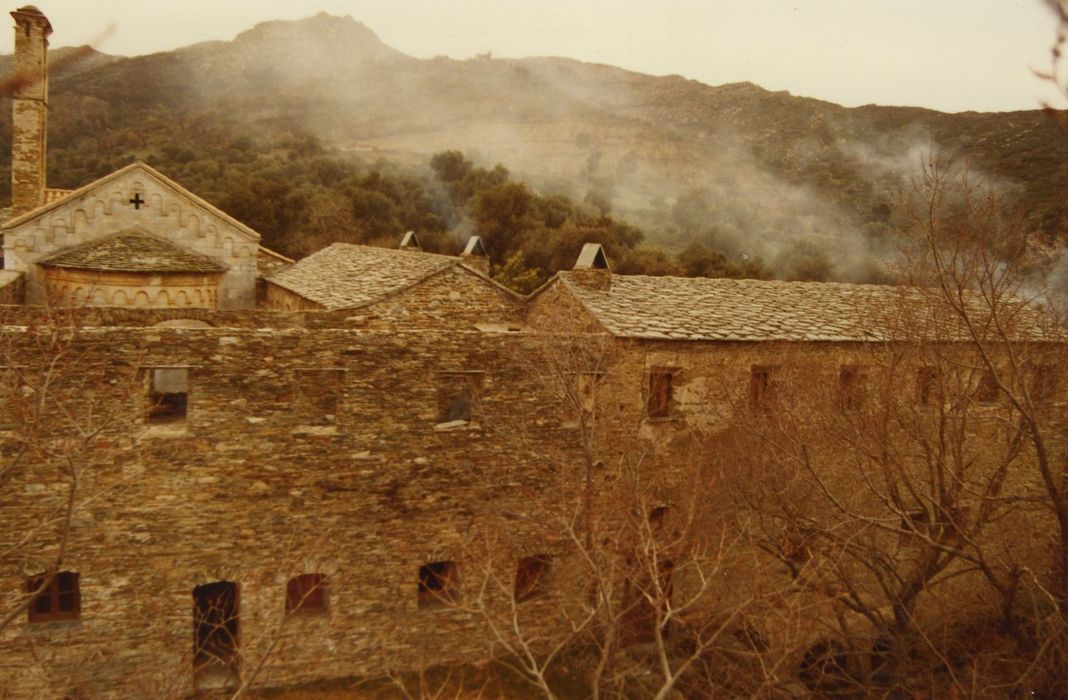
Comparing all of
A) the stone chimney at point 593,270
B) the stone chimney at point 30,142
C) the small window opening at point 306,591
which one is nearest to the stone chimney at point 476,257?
the stone chimney at point 593,270

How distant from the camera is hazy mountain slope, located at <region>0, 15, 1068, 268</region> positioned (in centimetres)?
5025

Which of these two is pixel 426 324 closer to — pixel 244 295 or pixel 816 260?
pixel 244 295

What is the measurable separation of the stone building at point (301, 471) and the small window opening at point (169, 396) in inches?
6.4

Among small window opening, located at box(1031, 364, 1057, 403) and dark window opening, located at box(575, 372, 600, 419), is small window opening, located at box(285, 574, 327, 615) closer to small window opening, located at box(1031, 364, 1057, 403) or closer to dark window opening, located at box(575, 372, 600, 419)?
dark window opening, located at box(575, 372, 600, 419)

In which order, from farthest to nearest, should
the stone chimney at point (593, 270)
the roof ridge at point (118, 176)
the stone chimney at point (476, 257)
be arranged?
the stone chimney at point (476, 257), the roof ridge at point (118, 176), the stone chimney at point (593, 270)

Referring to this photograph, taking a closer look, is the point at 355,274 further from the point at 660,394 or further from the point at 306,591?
the point at 306,591

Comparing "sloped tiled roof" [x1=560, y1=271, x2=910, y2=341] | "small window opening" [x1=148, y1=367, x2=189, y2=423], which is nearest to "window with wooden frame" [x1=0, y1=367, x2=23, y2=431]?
"small window opening" [x1=148, y1=367, x2=189, y2=423]

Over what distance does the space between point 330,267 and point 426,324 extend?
19.2 feet

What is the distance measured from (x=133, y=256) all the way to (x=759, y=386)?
47.5ft

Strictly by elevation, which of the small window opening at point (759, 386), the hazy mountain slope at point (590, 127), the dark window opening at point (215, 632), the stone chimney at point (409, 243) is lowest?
the dark window opening at point (215, 632)

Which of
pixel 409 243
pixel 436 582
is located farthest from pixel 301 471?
pixel 409 243

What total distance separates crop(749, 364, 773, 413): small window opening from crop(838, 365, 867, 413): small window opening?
4.08 ft

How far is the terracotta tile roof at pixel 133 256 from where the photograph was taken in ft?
58.0

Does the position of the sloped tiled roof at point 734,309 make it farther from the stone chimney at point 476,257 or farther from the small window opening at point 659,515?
the stone chimney at point 476,257
